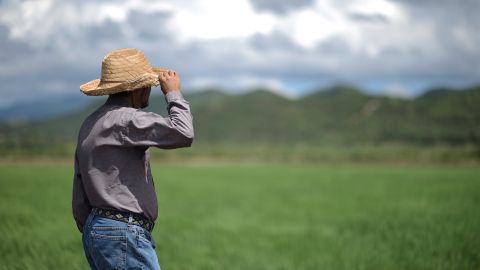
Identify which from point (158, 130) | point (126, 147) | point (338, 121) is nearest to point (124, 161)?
point (126, 147)

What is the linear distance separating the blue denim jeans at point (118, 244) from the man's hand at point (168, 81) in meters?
0.70

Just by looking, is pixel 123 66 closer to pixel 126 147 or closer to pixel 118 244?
pixel 126 147

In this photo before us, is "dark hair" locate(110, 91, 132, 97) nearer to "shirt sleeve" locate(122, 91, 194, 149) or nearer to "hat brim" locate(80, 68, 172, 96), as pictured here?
"hat brim" locate(80, 68, 172, 96)

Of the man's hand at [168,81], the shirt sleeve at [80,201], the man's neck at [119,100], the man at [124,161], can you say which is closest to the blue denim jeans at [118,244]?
the man at [124,161]

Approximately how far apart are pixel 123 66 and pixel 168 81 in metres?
0.25

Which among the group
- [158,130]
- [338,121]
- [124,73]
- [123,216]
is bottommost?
[338,121]

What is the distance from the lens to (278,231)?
31.6 ft

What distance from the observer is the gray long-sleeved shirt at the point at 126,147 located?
2.46m

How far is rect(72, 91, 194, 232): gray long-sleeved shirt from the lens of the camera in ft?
8.07

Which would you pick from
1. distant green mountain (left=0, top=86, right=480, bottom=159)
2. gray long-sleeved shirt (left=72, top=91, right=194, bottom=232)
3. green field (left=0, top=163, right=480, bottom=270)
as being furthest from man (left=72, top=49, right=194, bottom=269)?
distant green mountain (left=0, top=86, right=480, bottom=159)

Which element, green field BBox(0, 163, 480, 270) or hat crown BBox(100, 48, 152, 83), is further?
green field BBox(0, 163, 480, 270)

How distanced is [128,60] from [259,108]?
177814 millimetres

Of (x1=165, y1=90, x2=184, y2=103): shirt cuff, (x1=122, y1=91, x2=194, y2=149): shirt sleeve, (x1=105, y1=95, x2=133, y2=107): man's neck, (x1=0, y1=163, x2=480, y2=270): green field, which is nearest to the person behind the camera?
(x1=122, y1=91, x2=194, y2=149): shirt sleeve

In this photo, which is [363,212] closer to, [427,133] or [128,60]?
[128,60]
